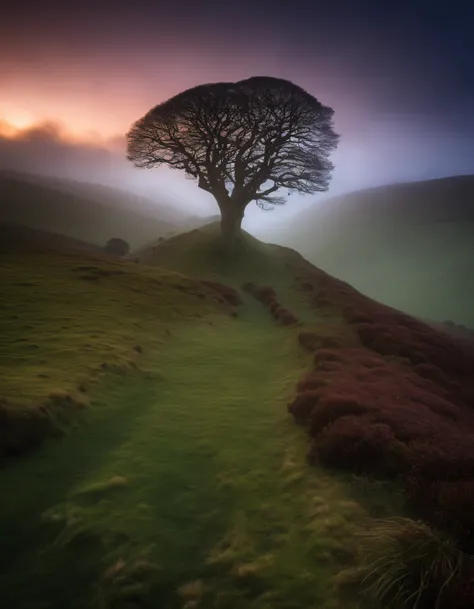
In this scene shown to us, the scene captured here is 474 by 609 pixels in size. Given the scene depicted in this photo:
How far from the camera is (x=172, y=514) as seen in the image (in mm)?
7266

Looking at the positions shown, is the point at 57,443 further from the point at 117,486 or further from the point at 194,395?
the point at 194,395

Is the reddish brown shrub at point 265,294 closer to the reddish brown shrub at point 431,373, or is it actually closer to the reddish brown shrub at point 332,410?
the reddish brown shrub at point 431,373

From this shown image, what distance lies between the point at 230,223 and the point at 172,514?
37008 millimetres

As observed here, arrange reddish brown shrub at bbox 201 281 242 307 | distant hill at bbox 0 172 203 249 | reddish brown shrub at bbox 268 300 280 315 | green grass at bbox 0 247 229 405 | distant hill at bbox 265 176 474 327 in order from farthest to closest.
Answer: distant hill at bbox 265 176 474 327, distant hill at bbox 0 172 203 249, reddish brown shrub at bbox 201 281 242 307, reddish brown shrub at bbox 268 300 280 315, green grass at bbox 0 247 229 405

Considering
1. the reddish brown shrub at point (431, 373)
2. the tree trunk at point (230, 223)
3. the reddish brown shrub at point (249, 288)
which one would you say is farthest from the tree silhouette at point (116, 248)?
the reddish brown shrub at point (431, 373)

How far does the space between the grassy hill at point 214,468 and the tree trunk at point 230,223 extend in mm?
23404

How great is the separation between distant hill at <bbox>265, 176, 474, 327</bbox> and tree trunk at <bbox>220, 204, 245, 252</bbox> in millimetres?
63527

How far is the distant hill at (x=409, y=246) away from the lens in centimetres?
10188

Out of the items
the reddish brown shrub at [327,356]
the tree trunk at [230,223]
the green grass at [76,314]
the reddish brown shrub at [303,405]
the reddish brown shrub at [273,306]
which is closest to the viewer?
the reddish brown shrub at [303,405]

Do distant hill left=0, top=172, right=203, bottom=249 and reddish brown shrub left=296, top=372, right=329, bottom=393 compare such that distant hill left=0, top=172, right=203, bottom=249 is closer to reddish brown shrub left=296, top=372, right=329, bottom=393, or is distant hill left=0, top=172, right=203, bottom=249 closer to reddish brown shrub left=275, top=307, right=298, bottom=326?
reddish brown shrub left=275, top=307, right=298, bottom=326

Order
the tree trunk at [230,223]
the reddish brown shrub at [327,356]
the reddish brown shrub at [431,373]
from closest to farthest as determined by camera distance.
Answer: the reddish brown shrub at [327,356] → the reddish brown shrub at [431,373] → the tree trunk at [230,223]

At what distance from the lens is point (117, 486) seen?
798cm

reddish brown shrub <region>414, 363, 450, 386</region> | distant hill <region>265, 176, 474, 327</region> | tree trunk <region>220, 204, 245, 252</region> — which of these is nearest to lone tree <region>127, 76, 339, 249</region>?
tree trunk <region>220, 204, 245, 252</region>

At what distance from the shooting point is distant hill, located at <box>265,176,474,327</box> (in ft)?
334
